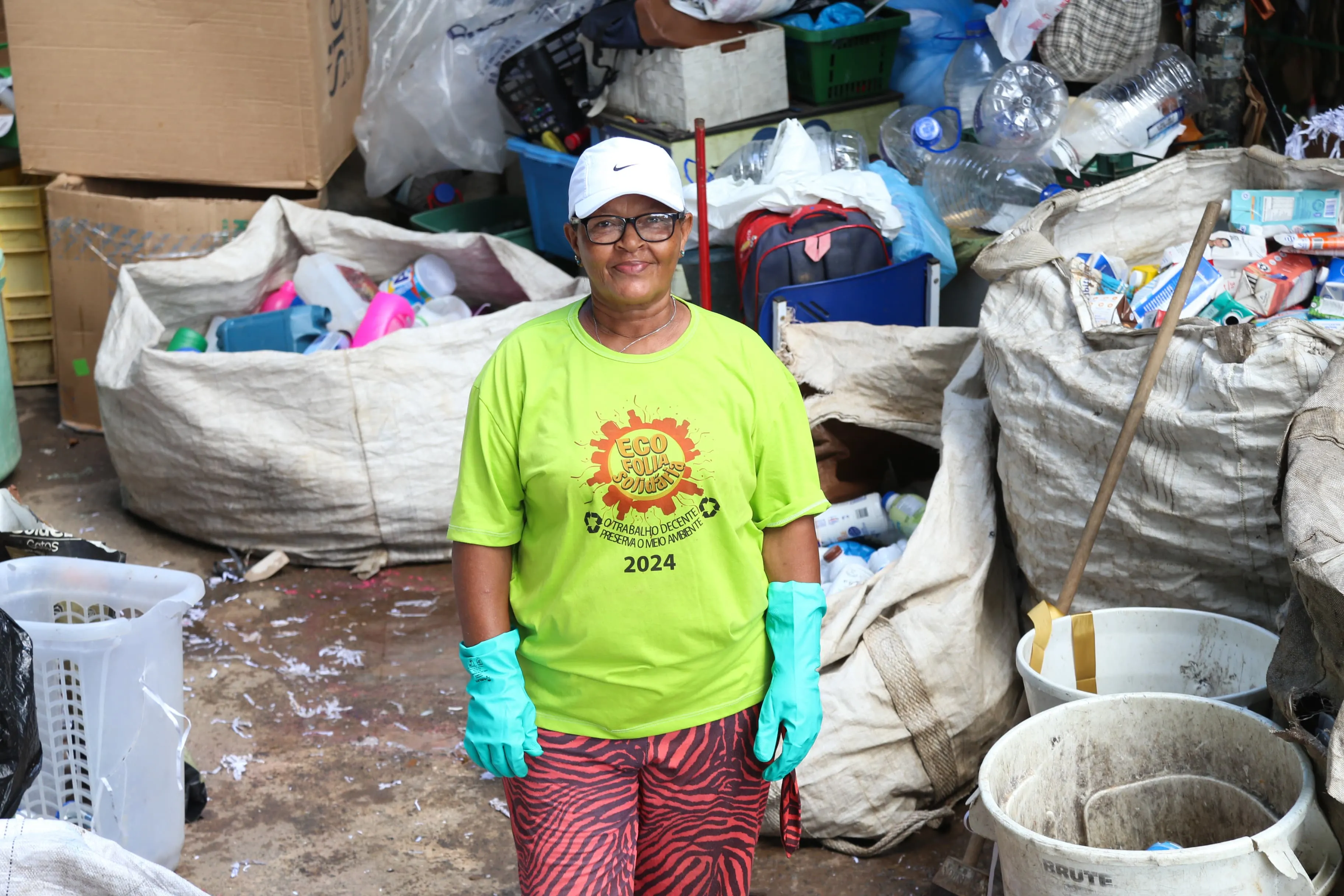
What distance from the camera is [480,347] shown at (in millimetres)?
3934

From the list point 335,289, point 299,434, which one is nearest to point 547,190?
point 335,289

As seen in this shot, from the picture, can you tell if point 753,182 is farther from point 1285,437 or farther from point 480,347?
point 1285,437

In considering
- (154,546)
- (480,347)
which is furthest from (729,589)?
(154,546)

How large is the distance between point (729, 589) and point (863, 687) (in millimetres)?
1002

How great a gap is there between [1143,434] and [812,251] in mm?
1284

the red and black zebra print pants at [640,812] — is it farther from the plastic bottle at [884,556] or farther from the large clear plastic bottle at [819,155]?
the large clear plastic bottle at [819,155]

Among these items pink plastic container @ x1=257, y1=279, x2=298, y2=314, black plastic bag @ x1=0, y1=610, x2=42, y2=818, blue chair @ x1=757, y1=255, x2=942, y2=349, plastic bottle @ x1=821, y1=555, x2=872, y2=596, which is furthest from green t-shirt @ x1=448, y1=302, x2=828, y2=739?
pink plastic container @ x1=257, y1=279, x2=298, y2=314

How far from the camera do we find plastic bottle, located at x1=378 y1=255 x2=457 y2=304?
4.48m

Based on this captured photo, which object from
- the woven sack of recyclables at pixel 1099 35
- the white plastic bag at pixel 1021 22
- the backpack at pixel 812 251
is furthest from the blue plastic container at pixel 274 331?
the woven sack of recyclables at pixel 1099 35

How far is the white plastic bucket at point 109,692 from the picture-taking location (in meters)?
2.49

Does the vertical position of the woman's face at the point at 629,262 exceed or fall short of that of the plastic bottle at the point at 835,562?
it exceeds it

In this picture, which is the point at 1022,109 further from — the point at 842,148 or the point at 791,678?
the point at 791,678

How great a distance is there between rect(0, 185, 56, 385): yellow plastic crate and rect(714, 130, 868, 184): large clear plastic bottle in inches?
99.8

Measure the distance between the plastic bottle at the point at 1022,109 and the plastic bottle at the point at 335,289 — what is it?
2129 millimetres
